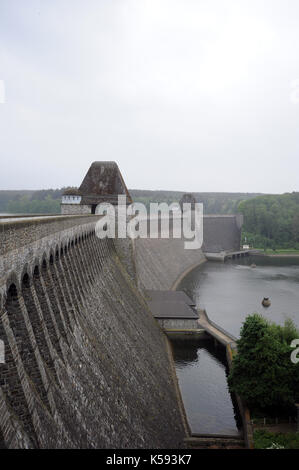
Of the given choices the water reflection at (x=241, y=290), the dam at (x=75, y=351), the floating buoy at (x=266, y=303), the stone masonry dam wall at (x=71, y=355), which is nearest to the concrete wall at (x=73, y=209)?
the dam at (x=75, y=351)

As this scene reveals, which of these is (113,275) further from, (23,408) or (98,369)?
Result: (23,408)

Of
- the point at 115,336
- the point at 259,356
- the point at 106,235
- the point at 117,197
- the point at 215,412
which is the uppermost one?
the point at 117,197

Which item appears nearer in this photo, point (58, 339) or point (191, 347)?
point (58, 339)

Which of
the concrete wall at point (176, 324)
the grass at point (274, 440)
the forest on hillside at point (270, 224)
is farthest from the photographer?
the forest on hillside at point (270, 224)

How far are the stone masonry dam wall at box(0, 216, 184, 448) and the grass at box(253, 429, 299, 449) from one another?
3516 mm

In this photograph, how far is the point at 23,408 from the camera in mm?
7285

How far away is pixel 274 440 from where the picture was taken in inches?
632

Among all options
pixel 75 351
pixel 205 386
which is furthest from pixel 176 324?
pixel 75 351

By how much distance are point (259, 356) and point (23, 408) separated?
47.2ft

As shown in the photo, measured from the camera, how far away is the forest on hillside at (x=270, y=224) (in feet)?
300

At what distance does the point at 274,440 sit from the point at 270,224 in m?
85.9

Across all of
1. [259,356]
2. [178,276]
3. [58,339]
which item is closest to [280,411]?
[259,356]

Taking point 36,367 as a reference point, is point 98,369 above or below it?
below

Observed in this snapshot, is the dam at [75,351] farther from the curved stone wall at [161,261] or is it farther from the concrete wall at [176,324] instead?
the curved stone wall at [161,261]
